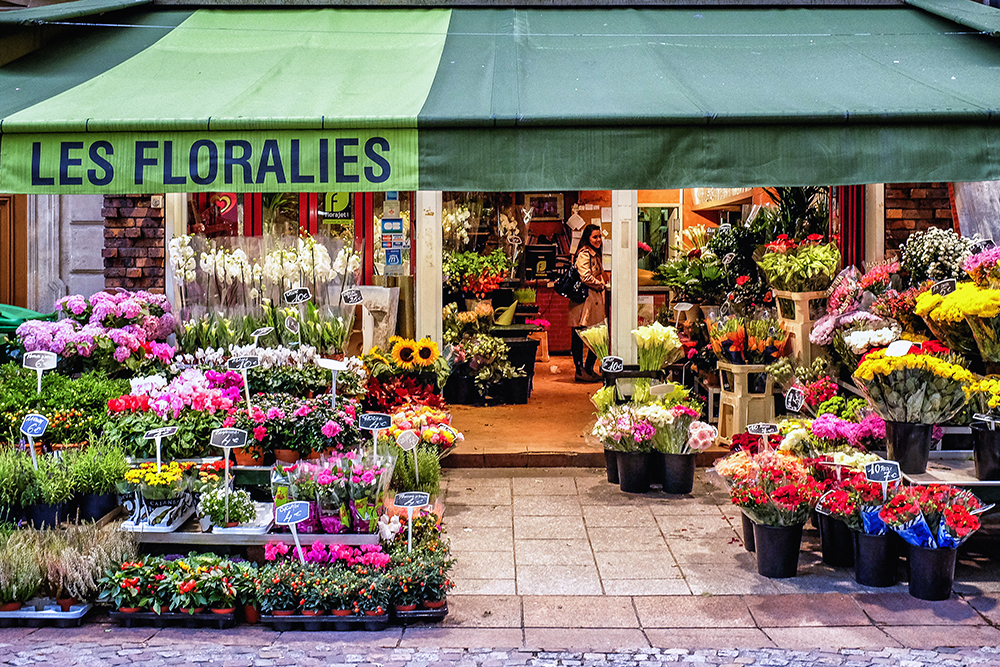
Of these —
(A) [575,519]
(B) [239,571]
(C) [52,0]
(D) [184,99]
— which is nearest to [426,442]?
(A) [575,519]

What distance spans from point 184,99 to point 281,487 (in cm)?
235

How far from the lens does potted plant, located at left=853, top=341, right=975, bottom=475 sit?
5438 millimetres

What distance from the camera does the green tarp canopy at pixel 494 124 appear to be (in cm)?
547

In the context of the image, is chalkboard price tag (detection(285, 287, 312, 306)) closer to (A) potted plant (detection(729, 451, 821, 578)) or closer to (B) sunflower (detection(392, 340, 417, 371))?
(B) sunflower (detection(392, 340, 417, 371))

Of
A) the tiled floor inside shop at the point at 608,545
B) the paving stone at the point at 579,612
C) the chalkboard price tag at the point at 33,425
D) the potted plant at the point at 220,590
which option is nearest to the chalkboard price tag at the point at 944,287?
the tiled floor inside shop at the point at 608,545

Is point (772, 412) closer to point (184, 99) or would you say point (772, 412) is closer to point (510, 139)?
point (510, 139)

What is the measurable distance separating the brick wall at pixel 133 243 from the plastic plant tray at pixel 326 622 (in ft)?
13.9

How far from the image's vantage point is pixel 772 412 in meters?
8.11

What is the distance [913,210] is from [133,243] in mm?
6579

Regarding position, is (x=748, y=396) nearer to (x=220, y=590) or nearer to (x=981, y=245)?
(x=981, y=245)

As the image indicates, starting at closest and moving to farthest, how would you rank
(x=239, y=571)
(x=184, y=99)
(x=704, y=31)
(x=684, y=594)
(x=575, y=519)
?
(x=239, y=571) < (x=684, y=594) < (x=184, y=99) < (x=575, y=519) < (x=704, y=31)

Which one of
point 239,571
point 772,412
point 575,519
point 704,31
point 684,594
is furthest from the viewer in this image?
point 772,412

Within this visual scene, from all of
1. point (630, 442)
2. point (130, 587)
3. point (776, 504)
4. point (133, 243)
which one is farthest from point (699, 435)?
point (133, 243)

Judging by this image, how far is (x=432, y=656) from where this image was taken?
4.57 meters
